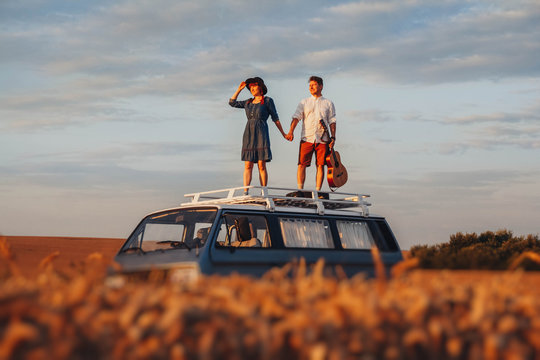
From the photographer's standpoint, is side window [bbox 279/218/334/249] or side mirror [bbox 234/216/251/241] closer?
side mirror [bbox 234/216/251/241]

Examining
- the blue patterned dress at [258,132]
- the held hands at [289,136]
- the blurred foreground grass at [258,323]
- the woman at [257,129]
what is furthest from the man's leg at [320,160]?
the blurred foreground grass at [258,323]

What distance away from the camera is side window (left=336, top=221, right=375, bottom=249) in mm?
10461

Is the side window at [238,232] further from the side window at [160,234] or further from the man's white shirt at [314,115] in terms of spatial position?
→ the man's white shirt at [314,115]

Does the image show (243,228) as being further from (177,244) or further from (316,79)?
(316,79)

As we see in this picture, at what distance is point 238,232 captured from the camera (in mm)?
9164

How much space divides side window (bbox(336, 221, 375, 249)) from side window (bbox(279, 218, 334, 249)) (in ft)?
0.91

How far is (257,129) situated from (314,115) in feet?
3.92

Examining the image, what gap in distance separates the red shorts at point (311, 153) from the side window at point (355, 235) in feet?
10.6

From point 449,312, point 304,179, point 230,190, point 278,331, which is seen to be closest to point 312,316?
point 278,331

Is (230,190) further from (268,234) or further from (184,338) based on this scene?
(184,338)

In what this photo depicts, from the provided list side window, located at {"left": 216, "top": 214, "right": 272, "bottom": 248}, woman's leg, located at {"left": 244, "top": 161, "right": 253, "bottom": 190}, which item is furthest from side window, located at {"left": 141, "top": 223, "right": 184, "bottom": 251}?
woman's leg, located at {"left": 244, "top": 161, "right": 253, "bottom": 190}

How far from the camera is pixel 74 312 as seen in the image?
3008 mm

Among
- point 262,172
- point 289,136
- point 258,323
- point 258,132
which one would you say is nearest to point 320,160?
point 289,136

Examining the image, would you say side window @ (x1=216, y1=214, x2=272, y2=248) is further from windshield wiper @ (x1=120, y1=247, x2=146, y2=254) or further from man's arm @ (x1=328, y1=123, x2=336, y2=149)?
man's arm @ (x1=328, y1=123, x2=336, y2=149)
